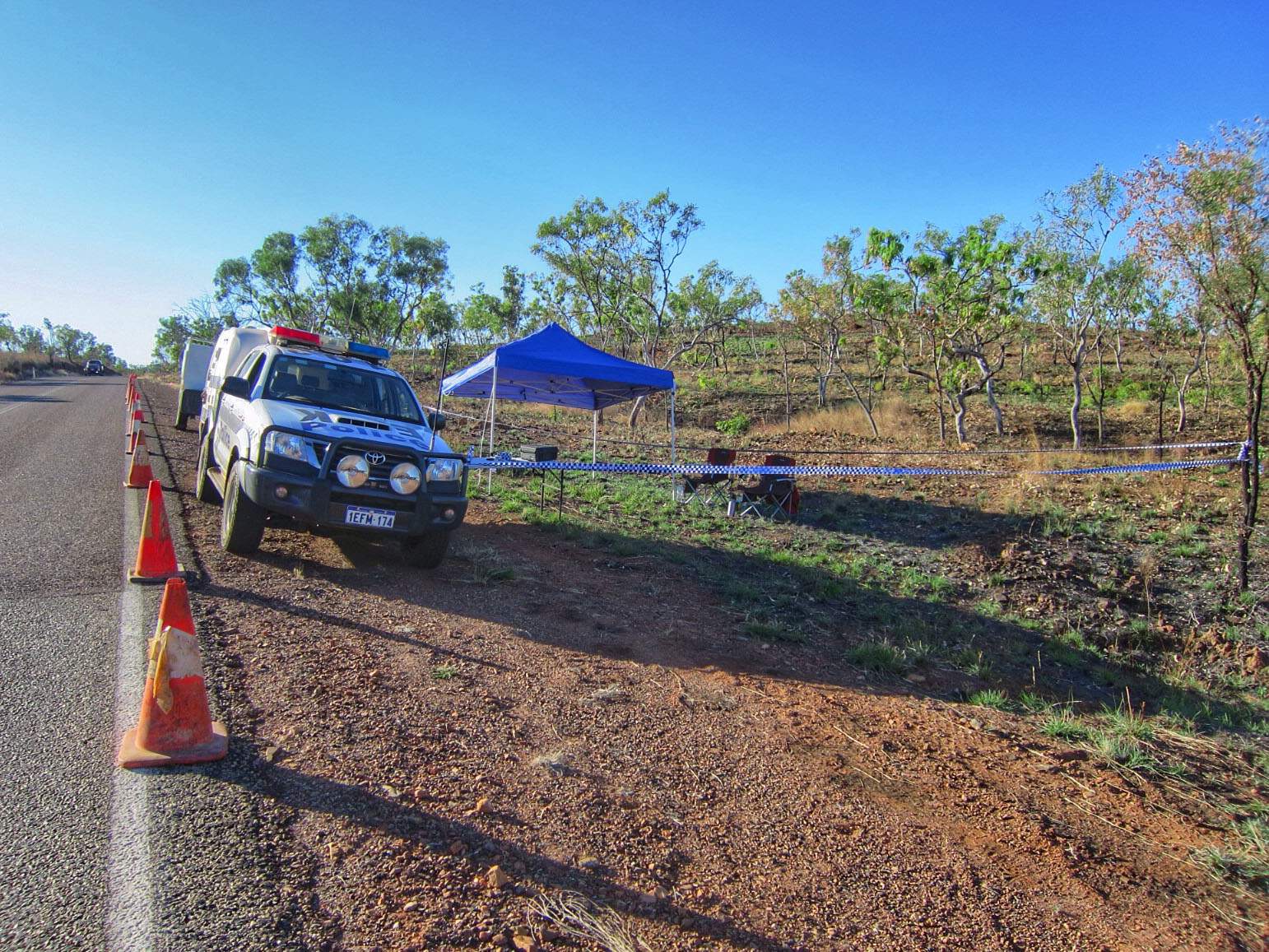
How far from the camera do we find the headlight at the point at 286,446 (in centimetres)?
570

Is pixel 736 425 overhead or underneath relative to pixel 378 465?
overhead

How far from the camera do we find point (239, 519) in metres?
5.95

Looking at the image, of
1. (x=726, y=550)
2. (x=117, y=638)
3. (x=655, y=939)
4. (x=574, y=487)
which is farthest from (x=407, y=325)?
(x=655, y=939)

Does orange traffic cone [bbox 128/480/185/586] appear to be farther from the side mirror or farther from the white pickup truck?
the side mirror

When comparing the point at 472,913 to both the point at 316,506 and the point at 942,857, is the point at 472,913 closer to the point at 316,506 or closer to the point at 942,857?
the point at 942,857

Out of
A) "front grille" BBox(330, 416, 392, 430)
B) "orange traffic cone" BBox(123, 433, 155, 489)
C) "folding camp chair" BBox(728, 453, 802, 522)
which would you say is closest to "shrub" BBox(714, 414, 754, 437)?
"folding camp chair" BBox(728, 453, 802, 522)

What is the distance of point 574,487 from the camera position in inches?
495

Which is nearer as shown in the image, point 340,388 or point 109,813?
point 109,813

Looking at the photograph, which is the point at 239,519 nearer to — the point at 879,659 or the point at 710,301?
the point at 879,659

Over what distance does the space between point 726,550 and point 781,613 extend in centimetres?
252

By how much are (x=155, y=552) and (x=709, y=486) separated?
28.0 ft

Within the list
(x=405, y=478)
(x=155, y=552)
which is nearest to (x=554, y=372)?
(x=405, y=478)

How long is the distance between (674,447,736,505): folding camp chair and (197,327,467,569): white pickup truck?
5813 mm

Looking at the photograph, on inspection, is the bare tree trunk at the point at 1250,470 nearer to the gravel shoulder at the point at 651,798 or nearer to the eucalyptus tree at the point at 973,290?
the gravel shoulder at the point at 651,798
